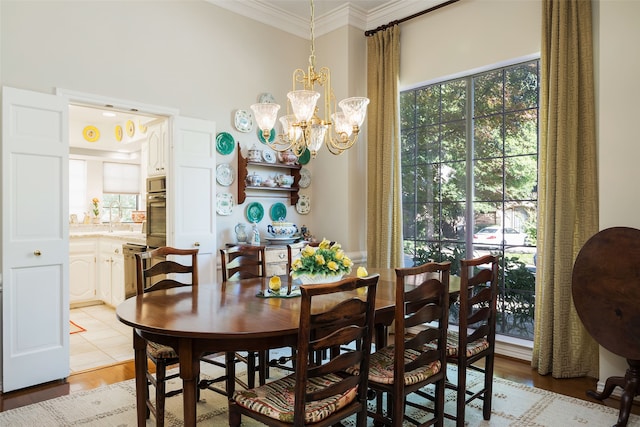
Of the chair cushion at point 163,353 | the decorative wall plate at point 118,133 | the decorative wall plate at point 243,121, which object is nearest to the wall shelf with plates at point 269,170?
the decorative wall plate at point 243,121

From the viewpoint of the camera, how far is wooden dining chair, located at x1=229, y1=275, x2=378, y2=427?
175cm

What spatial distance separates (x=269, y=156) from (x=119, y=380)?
2.55 metres

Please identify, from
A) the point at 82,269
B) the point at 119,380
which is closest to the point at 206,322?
the point at 119,380

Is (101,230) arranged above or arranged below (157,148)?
below

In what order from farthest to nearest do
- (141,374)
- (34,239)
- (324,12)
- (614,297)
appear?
(324,12) → (34,239) → (614,297) → (141,374)

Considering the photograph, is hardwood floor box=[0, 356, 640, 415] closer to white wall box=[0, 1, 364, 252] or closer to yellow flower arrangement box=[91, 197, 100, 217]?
white wall box=[0, 1, 364, 252]

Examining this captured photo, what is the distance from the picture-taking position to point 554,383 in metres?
3.28

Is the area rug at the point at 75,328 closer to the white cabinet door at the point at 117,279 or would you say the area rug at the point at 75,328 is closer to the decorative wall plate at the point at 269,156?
the white cabinet door at the point at 117,279

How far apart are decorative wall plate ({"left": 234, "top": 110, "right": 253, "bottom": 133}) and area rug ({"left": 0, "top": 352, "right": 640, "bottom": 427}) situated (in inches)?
102

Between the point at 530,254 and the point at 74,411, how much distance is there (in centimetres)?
368

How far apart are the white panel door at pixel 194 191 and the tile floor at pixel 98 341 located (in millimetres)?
994

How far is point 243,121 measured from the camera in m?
4.57

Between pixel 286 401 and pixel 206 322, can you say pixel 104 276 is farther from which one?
pixel 286 401

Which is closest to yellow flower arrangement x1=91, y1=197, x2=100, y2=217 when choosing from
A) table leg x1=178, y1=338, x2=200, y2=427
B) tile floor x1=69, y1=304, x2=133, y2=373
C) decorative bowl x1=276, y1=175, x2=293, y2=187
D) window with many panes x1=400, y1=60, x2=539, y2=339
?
tile floor x1=69, y1=304, x2=133, y2=373
